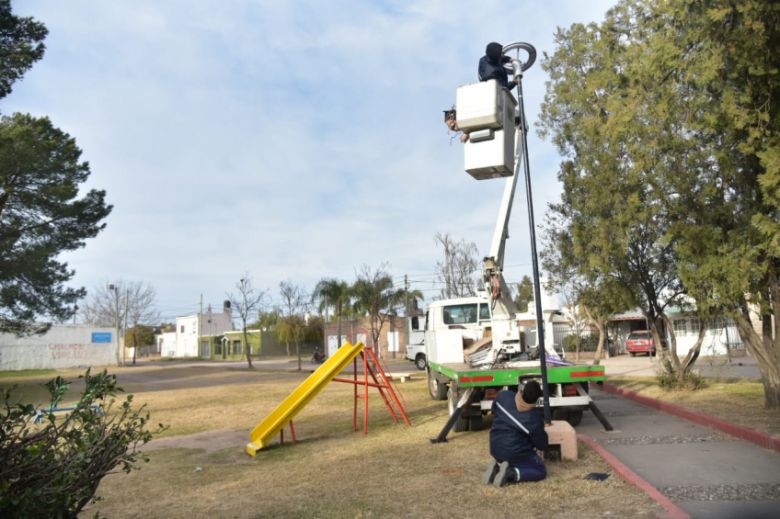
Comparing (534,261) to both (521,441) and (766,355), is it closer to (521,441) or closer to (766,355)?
(521,441)

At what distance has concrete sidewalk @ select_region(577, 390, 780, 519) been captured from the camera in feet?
17.8

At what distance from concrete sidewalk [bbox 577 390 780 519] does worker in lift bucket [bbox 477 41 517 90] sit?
212 inches

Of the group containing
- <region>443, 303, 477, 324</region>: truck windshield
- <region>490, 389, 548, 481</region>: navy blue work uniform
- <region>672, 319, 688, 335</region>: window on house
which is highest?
<region>443, 303, 477, 324</region>: truck windshield

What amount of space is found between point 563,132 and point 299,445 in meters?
10.5

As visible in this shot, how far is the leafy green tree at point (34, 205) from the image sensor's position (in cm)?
1934

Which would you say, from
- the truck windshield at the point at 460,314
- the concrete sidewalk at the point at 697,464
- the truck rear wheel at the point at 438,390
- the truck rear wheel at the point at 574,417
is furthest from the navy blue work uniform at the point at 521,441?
the truck windshield at the point at 460,314

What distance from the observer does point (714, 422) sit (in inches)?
376

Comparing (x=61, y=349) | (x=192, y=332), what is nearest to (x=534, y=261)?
(x=61, y=349)

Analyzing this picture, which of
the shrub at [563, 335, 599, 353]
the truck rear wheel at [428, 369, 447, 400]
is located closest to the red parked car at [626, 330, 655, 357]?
the shrub at [563, 335, 599, 353]

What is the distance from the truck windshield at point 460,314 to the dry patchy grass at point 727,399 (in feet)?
14.9

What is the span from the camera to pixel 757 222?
333 inches

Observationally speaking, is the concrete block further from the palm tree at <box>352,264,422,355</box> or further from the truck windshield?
the palm tree at <box>352,264,422,355</box>

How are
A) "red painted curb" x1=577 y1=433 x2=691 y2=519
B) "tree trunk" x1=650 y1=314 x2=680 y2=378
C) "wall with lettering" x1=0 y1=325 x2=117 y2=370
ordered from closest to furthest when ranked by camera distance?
"red painted curb" x1=577 y1=433 x2=691 y2=519 < "tree trunk" x1=650 y1=314 x2=680 y2=378 < "wall with lettering" x1=0 y1=325 x2=117 y2=370

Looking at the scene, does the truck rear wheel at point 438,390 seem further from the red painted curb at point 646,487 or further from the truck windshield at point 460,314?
the red painted curb at point 646,487
